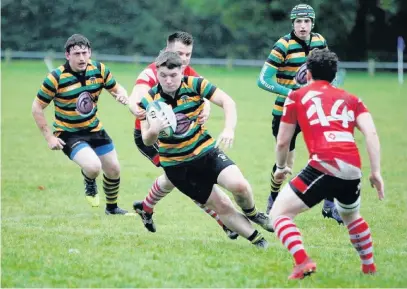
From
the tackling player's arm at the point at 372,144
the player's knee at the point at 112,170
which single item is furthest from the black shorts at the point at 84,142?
the tackling player's arm at the point at 372,144

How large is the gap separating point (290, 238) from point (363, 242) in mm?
691

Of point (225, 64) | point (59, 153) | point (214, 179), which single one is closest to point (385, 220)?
point (214, 179)

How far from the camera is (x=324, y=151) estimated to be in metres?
7.07

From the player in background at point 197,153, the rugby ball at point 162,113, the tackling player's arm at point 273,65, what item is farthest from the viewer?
the tackling player's arm at point 273,65

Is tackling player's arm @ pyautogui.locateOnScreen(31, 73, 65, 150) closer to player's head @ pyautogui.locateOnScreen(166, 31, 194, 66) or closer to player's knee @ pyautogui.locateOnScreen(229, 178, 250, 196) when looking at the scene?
player's head @ pyautogui.locateOnScreen(166, 31, 194, 66)

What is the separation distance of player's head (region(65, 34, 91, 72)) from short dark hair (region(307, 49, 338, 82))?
391 centimetres

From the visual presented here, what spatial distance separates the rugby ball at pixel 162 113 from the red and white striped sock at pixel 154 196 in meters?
1.45

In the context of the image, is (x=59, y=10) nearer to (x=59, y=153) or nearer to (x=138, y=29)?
(x=138, y=29)

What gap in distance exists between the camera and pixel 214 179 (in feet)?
27.8

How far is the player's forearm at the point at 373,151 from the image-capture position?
6.97 m

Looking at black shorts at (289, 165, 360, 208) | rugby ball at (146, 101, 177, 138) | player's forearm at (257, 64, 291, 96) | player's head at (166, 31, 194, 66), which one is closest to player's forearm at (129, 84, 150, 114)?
player's head at (166, 31, 194, 66)

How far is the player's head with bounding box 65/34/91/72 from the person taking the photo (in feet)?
34.3

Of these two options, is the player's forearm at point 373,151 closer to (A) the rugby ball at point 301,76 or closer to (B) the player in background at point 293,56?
(B) the player in background at point 293,56

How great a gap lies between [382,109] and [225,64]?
88.7 ft
